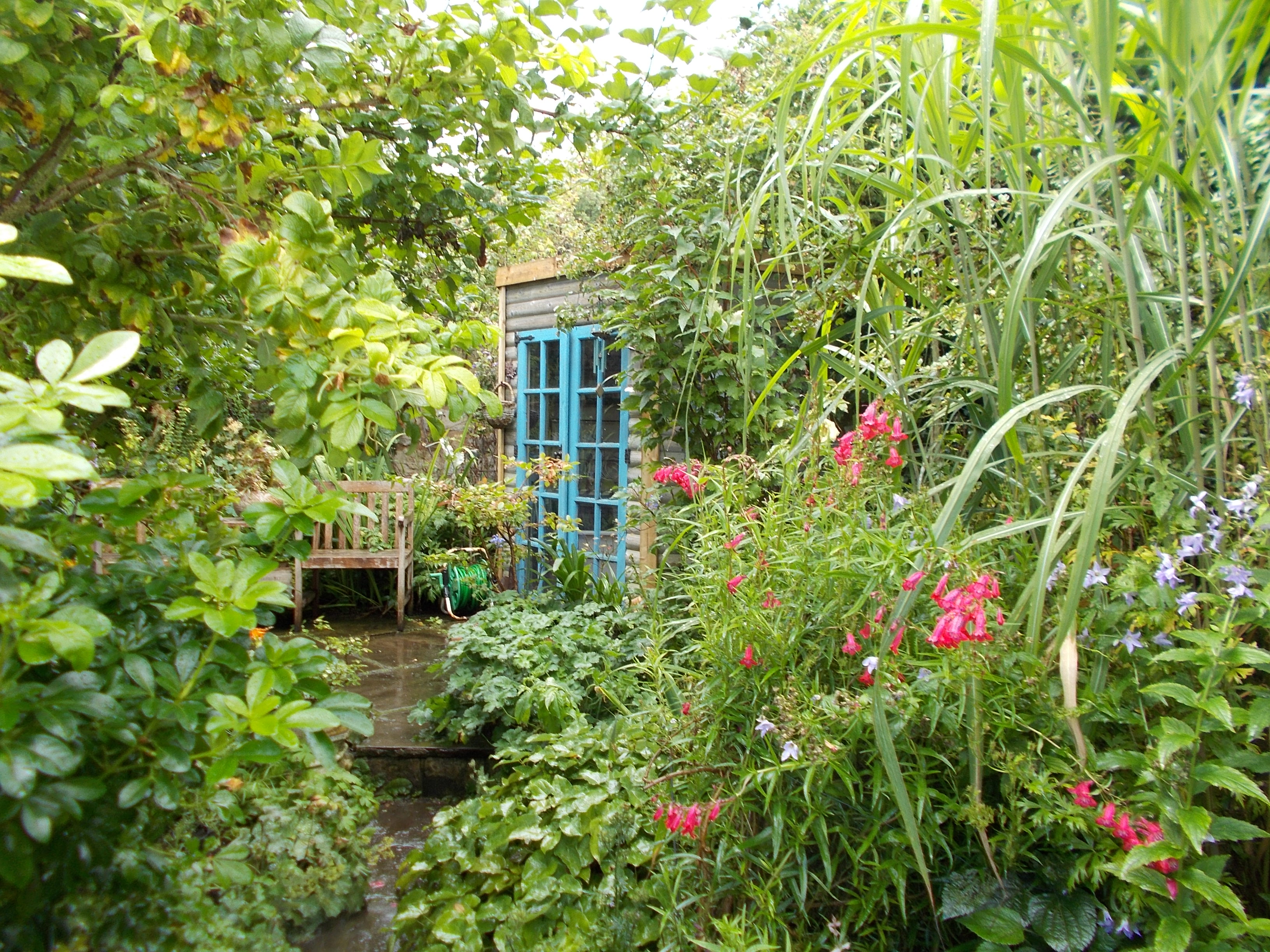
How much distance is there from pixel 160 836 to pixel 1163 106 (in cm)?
157

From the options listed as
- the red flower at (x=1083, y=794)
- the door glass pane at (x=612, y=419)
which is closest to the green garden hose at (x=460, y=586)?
the door glass pane at (x=612, y=419)

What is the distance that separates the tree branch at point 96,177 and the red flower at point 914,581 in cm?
125

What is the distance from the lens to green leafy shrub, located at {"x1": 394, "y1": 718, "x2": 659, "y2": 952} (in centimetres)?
175

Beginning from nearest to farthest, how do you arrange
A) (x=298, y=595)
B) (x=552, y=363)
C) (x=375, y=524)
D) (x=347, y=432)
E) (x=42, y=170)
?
1. (x=347, y=432)
2. (x=42, y=170)
3. (x=298, y=595)
4. (x=375, y=524)
5. (x=552, y=363)

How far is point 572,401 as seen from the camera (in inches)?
194

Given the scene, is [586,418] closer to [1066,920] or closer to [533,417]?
[533,417]

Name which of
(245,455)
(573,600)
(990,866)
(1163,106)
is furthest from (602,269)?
(990,866)

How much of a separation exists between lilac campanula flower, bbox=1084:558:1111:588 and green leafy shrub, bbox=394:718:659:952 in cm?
84

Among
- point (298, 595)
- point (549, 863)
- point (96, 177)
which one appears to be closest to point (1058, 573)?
point (549, 863)

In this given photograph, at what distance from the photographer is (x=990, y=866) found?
3.88ft

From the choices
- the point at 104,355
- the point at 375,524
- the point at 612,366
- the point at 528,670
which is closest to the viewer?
the point at 104,355

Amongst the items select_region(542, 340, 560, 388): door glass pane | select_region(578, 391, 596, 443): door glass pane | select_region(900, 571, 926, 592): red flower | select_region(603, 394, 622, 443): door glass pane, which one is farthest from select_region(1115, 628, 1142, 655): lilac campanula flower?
select_region(542, 340, 560, 388): door glass pane

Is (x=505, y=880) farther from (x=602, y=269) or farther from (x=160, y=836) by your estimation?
(x=602, y=269)

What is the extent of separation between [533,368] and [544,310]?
1.31ft
